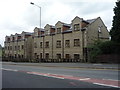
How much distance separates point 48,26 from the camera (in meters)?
50.4

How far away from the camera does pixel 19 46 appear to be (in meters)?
62.5

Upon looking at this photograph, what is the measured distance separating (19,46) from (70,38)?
83.1ft

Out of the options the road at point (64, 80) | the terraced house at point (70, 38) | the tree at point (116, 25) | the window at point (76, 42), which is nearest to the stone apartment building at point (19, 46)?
the terraced house at point (70, 38)

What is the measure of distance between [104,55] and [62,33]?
15.3 meters

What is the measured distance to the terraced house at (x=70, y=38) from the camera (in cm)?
4044

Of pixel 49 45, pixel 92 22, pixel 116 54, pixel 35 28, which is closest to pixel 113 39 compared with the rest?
pixel 116 54

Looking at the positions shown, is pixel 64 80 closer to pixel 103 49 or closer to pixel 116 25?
pixel 116 25

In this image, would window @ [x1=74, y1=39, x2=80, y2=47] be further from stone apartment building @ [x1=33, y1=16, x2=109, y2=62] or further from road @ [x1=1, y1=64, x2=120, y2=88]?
road @ [x1=1, y1=64, x2=120, y2=88]

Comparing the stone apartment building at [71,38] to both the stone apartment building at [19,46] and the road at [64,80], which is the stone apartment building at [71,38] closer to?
the stone apartment building at [19,46]

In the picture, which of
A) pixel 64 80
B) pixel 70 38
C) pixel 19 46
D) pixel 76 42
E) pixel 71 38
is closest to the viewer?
pixel 64 80

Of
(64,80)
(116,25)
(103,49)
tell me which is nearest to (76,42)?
(103,49)

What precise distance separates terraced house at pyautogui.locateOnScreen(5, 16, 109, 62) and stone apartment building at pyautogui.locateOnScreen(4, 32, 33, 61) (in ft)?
18.7

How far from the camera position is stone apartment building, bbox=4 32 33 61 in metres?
57.6

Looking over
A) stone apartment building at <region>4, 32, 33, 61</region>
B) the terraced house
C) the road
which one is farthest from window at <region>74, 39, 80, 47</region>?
the road
